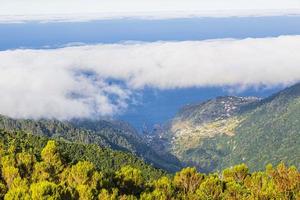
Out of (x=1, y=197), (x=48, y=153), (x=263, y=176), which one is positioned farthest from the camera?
(x=263, y=176)

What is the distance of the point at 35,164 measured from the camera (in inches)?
3605

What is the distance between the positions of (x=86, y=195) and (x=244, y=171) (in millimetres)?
49915

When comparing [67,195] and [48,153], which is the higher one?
[67,195]

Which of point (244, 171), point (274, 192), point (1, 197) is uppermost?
point (1, 197)

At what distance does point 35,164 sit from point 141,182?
20.5 m

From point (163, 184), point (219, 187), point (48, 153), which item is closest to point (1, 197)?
point (48, 153)

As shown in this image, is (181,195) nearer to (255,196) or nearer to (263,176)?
(255,196)

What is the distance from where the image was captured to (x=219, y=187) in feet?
307

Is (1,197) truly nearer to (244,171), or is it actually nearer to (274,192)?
(274,192)

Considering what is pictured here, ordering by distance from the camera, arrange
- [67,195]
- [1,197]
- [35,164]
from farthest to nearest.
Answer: [35,164]
[1,197]
[67,195]

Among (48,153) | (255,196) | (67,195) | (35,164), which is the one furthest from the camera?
(48,153)

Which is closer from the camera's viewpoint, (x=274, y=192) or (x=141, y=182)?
(x=274, y=192)

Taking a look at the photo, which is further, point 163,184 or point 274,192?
point 163,184

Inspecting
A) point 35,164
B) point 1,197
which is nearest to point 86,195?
point 1,197
